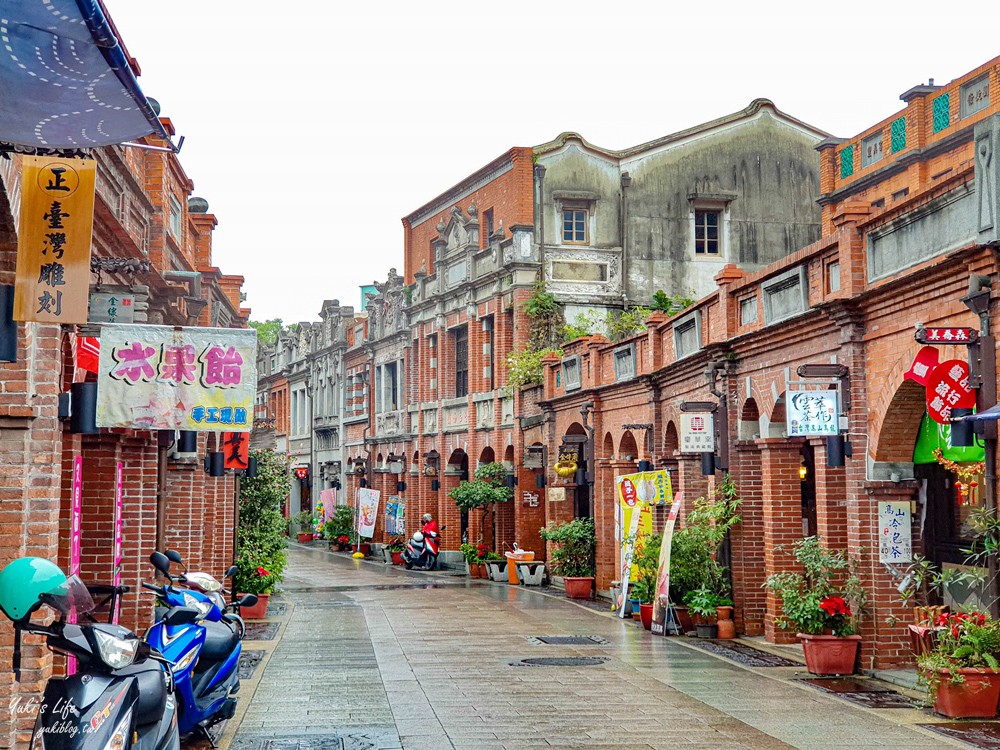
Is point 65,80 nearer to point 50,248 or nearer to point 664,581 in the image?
point 50,248

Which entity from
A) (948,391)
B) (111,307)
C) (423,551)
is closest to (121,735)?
(111,307)

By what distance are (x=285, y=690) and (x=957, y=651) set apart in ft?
21.3

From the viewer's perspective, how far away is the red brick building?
11.8 m

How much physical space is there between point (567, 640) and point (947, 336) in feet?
27.2

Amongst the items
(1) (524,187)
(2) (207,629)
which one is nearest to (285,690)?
(2) (207,629)

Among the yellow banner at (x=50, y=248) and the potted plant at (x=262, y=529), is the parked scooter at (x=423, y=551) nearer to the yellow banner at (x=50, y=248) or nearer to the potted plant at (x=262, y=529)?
the potted plant at (x=262, y=529)

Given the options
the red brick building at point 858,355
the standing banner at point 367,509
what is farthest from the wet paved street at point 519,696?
the standing banner at point 367,509

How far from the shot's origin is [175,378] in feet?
35.4

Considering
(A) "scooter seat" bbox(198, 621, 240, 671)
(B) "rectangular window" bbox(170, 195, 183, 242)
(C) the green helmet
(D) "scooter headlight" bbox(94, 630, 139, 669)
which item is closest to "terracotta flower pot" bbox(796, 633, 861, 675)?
(A) "scooter seat" bbox(198, 621, 240, 671)

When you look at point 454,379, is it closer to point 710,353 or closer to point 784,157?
→ point 784,157

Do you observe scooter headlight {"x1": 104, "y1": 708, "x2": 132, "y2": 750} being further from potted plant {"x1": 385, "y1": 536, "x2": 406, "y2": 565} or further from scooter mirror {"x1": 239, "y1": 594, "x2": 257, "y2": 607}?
potted plant {"x1": 385, "y1": 536, "x2": 406, "y2": 565}

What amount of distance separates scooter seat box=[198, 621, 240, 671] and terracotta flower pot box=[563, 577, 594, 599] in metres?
16.0

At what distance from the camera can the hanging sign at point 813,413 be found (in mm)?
13672

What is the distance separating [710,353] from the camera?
17844 millimetres
